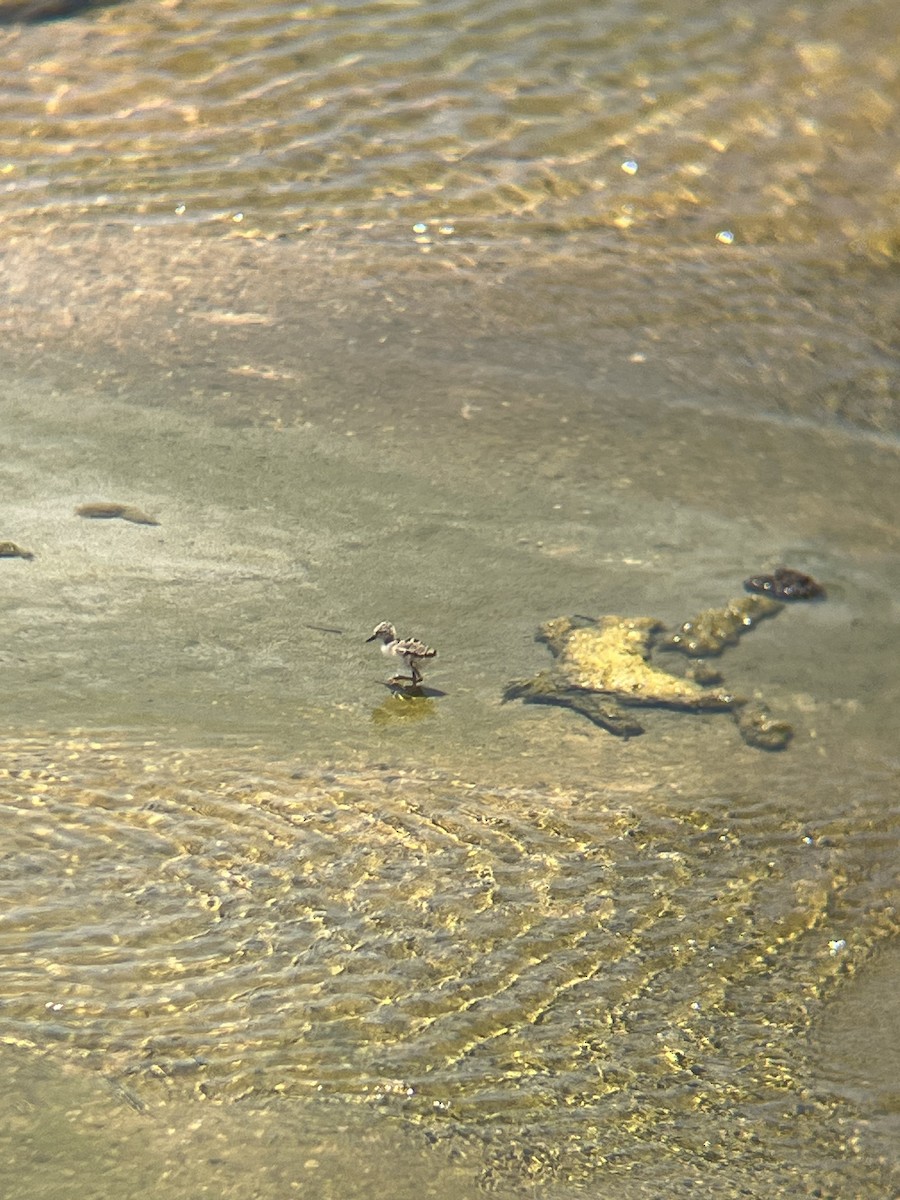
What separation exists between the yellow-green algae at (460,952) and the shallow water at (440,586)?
13 millimetres

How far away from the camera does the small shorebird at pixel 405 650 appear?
4.89 meters

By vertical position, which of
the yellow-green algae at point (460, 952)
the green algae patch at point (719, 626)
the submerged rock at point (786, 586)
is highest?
the yellow-green algae at point (460, 952)

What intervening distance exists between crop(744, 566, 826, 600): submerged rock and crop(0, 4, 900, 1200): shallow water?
77mm

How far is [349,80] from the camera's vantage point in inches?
368

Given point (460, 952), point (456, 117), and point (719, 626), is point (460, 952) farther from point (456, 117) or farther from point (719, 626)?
point (456, 117)

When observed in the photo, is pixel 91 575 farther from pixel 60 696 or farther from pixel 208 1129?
pixel 208 1129

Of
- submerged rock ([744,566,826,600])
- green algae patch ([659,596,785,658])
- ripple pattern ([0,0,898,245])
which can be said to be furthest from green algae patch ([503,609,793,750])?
ripple pattern ([0,0,898,245])

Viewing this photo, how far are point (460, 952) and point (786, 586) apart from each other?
7.99 ft

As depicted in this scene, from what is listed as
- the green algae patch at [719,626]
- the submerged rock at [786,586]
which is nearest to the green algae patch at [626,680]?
the green algae patch at [719,626]

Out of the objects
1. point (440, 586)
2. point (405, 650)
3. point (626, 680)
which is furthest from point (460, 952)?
point (440, 586)

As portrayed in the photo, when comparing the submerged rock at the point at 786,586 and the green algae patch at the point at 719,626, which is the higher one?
the green algae patch at the point at 719,626

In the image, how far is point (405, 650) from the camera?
4.90 metres

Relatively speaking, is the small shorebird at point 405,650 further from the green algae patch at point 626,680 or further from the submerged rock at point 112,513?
the submerged rock at point 112,513

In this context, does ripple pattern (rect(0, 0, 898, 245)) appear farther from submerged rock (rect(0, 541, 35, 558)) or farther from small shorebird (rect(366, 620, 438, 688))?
small shorebird (rect(366, 620, 438, 688))
